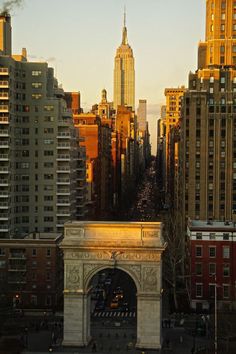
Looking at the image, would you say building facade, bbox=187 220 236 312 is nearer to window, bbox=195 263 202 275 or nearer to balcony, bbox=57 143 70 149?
window, bbox=195 263 202 275

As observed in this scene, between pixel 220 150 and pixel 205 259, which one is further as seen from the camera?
pixel 220 150

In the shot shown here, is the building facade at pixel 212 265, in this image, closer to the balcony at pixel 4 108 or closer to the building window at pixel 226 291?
the building window at pixel 226 291

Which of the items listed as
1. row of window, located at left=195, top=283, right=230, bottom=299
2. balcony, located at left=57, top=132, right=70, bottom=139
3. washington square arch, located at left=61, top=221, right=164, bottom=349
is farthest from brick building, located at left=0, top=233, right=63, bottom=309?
row of window, located at left=195, top=283, right=230, bottom=299

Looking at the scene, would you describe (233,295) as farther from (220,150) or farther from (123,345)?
(220,150)

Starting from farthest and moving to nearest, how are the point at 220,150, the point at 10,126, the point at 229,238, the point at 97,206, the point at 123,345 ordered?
the point at 97,206
the point at 220,150
the point at 10,126
the point at 229,238
the point at 123,345

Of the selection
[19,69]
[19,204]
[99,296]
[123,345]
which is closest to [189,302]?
[99,296]

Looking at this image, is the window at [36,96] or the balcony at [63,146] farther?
the balcony at [63,146]

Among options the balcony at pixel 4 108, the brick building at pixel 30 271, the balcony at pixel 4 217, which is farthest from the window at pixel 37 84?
the brick building at pixel 30 271
